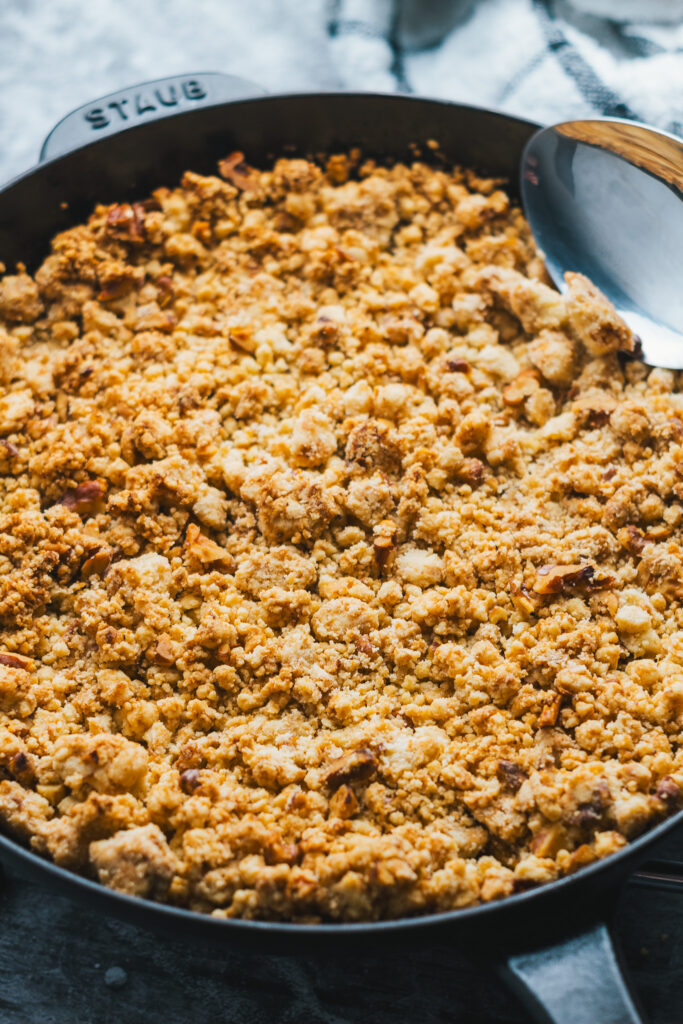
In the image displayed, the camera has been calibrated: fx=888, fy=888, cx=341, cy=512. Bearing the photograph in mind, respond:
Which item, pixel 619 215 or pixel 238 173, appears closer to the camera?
pixel 619 215

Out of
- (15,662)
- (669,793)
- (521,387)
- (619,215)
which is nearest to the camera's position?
(669,793)

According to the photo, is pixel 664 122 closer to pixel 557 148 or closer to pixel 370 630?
pixel 557 148

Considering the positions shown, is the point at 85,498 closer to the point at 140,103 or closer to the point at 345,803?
the point at 345,803

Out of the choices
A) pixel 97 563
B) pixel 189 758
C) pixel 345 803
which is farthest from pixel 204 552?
pixel 345 803

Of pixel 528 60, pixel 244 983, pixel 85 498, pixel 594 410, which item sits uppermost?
pixel 528 60

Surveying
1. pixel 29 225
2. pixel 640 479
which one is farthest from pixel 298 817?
pixel 29 225

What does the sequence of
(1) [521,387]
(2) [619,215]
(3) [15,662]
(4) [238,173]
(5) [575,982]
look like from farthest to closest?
(4) [238,173], (2) [619,215], (1) [521,387], (3) [15,662], (5) [575,982]

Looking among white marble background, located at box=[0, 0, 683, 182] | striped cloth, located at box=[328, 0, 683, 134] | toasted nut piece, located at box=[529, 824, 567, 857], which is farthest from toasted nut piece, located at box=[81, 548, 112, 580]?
striped cloth, located at box=[328, 0, 683, 134]
